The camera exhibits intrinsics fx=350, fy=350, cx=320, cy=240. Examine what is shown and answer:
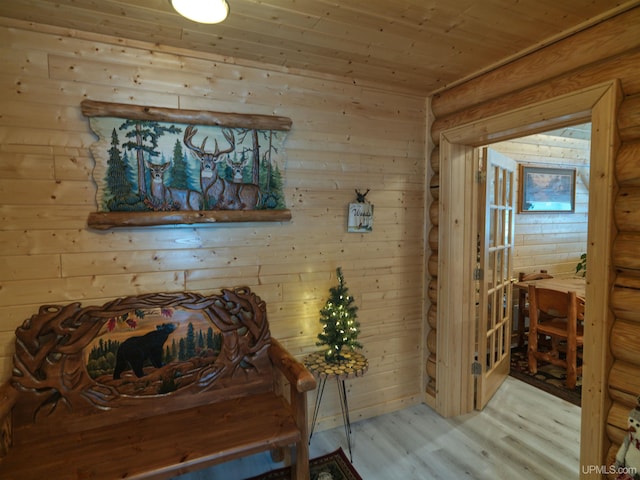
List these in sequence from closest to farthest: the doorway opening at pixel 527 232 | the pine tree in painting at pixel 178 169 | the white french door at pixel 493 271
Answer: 1. the pine tree in painting at pixel 178 169
2. the white french door at pixel 493 271
3. the doorway opening at pixel 527 232

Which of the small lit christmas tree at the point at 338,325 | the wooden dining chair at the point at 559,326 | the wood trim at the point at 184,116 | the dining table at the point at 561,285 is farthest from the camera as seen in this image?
the dining table at the point at 561,285

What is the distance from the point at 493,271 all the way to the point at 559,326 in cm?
116

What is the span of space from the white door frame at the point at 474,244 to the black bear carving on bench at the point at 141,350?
195cm

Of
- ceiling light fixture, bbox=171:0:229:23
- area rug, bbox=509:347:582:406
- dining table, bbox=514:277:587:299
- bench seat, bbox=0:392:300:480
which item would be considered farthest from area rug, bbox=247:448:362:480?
dining table, bbox=514:277:587:299

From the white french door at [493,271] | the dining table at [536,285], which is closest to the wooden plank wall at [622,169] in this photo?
the white french door at [493,271]

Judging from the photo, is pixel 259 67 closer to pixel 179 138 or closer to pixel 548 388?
pixel 179 138

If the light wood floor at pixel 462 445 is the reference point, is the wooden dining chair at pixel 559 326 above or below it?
above

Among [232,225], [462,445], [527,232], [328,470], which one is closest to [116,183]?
[232,225]

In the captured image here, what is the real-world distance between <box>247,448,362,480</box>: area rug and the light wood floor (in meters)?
0.06

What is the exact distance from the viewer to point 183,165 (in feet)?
6.62

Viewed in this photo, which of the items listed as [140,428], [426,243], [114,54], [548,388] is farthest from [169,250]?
[548,388]

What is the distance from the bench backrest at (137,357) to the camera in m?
1.73

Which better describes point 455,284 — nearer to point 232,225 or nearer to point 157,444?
point 232,225

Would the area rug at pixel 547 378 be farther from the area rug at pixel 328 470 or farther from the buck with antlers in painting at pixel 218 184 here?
the buck with antlers in painting at pixel 218 184
